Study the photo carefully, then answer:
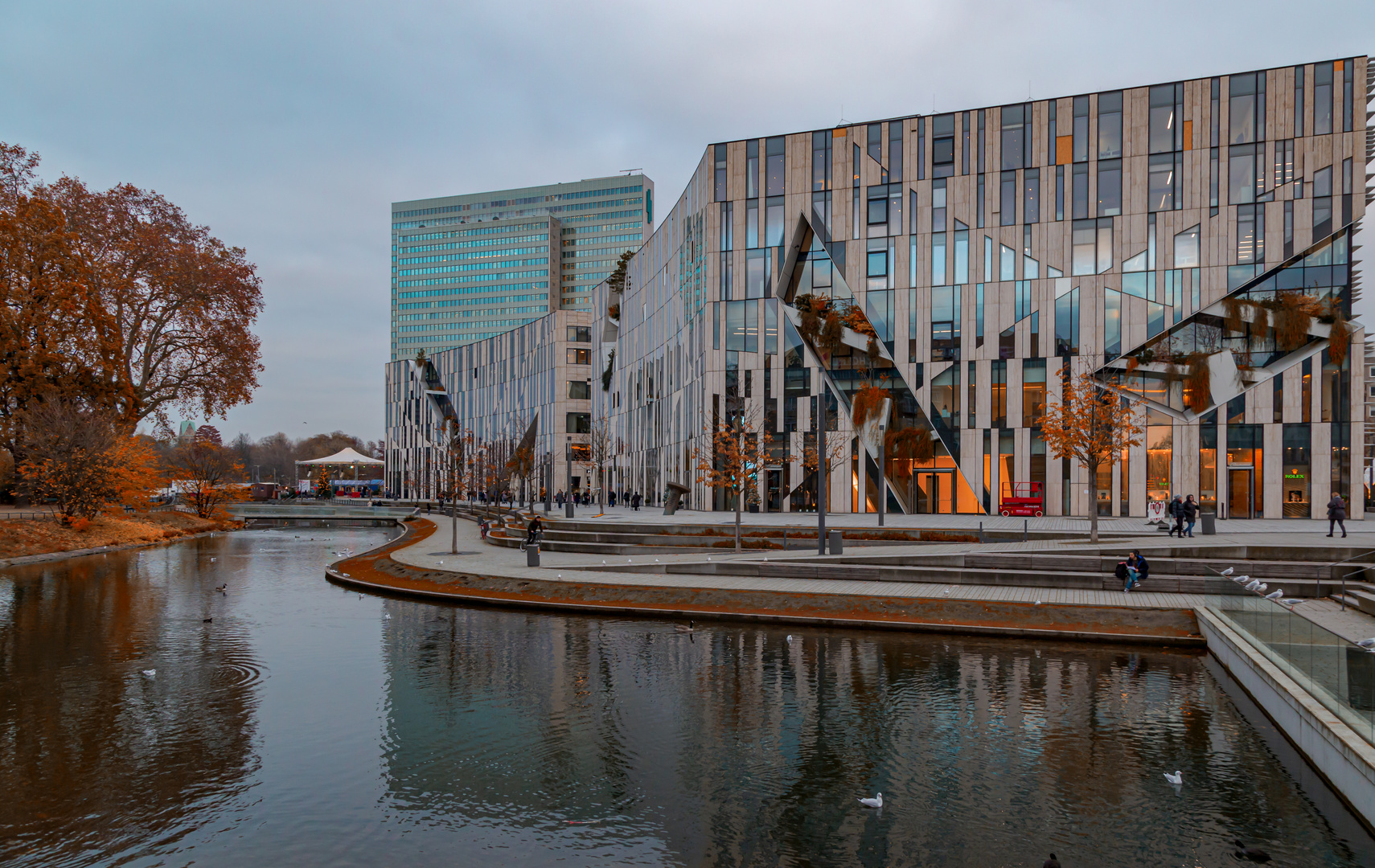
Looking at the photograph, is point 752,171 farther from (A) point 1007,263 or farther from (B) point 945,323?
(A) point 1007,263

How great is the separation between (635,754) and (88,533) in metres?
43.9

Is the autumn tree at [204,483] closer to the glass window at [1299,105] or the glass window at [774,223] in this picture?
the glass window at [774,223]

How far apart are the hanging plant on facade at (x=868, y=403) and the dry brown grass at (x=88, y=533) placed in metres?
40.0

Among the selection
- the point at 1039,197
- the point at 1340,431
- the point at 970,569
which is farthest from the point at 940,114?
the point at 970,569

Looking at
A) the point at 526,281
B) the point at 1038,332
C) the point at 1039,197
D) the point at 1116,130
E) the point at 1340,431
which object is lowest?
the point at 1340,431

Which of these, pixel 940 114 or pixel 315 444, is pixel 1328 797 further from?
pixel 315 444

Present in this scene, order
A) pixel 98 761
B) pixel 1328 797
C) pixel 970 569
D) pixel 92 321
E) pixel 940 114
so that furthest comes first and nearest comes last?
pixel 940 114, pixel 92 321, pixel 970 569, pixel 98 761, pixel 1328 797

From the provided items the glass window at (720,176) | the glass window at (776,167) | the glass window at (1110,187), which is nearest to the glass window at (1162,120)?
the glass window at (1110,187)

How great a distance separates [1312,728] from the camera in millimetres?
10586

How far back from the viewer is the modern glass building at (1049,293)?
1577 inches

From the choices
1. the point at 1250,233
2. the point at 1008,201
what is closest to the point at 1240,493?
the point at 1250,233

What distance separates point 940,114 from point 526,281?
14799cm

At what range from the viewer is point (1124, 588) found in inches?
851

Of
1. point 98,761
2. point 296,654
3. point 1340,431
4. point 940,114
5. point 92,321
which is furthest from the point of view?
point 940,114
